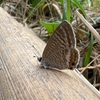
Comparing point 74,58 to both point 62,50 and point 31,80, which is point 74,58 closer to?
point 62,50

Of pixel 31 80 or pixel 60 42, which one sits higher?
pixel 60 42

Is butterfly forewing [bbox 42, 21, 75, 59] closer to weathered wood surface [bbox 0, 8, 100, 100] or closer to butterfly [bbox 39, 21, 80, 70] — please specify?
butterfly [bbox 39, 21, 80, 70]

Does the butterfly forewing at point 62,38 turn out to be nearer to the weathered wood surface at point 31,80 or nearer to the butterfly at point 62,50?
the butterfly at point 62,50

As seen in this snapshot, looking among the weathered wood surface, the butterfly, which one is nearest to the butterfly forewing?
the butterfly

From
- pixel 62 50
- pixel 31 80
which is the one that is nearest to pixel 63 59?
pixel 62 50

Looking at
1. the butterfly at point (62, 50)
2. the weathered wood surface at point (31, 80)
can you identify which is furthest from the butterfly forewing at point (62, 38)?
the weathered wood surface at point (31, 80)
